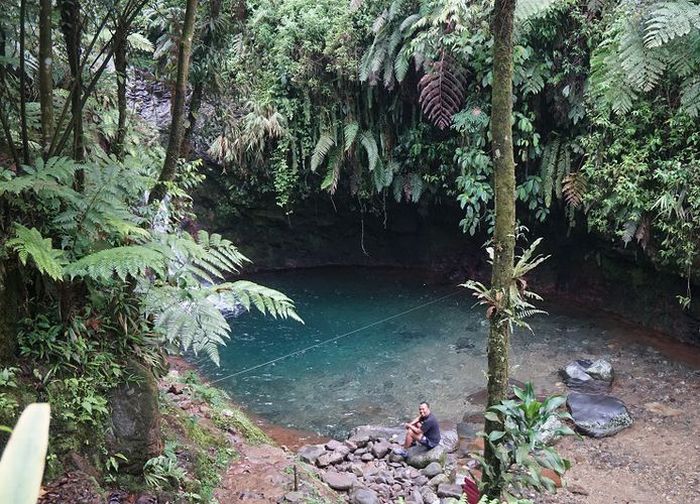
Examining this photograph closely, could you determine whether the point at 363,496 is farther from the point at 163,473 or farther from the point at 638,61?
the point at 638,61

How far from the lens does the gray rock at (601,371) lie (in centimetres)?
685

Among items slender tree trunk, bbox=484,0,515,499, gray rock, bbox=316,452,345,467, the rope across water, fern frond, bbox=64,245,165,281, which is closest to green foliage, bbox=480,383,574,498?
slender tree trunk, bbox=484,0,515,499

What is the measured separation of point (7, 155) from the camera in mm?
3223

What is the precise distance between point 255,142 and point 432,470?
21.1 ft

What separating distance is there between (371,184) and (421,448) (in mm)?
5629

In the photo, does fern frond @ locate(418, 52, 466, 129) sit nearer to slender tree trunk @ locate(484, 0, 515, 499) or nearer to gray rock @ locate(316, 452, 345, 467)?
slender tree trunk @ locate(484, 0, 515, 499)

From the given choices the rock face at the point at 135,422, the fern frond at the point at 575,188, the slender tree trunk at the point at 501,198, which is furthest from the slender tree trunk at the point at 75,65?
the fern frond at the point at 575,188

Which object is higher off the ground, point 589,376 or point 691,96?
point 691,96

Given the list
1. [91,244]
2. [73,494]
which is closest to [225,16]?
[91,244]

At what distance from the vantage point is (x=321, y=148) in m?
9.45

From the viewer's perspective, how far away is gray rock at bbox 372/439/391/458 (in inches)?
227

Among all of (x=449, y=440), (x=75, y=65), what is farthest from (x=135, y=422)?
(x=449, y=440)

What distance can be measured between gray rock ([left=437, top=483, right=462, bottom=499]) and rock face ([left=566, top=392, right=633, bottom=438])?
5.92 ft

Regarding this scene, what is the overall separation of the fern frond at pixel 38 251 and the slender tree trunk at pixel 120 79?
1.41 m
